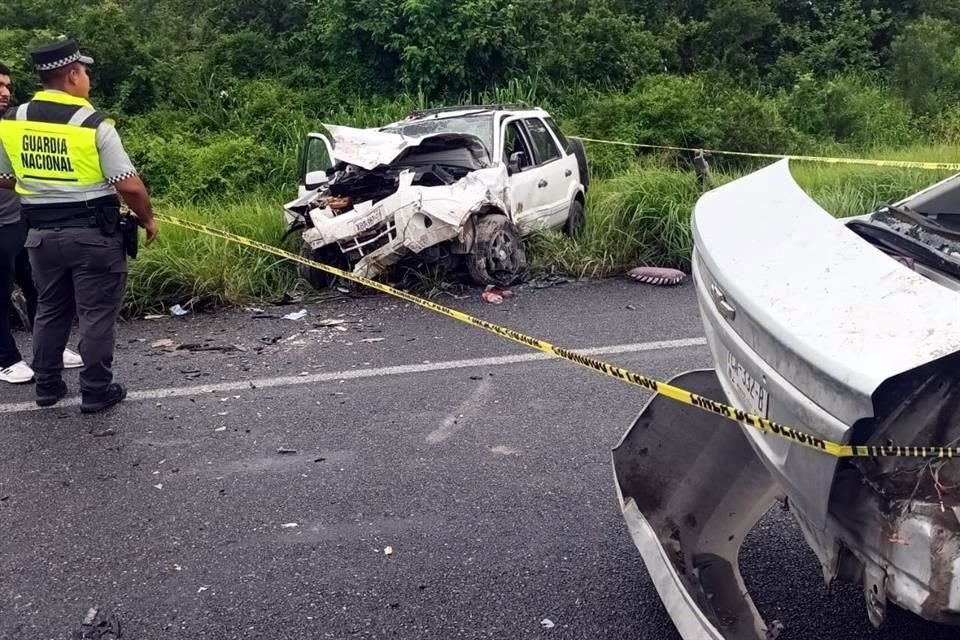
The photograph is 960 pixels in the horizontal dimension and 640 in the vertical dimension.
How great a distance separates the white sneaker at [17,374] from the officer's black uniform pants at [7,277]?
0.05m

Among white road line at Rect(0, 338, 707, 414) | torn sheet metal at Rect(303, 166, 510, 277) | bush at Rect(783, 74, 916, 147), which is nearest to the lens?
white road line at Rect(0, 338, 707, 414)

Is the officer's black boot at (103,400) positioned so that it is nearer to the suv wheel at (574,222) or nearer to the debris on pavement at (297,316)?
the debris on pavement at (297,316)

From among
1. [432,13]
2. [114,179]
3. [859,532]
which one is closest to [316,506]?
[114,179]

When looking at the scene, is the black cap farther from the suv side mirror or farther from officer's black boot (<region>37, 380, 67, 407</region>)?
the suv side mirror

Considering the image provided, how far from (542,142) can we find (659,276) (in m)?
2.35

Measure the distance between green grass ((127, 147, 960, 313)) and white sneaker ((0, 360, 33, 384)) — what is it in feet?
5.93

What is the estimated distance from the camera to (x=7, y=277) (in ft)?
17.4

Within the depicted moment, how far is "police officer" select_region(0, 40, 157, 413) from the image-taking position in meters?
4.41

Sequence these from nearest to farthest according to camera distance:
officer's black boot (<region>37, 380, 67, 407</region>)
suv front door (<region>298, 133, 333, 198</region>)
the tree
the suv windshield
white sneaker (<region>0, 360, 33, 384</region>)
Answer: officer's black boot (<region>37, 380, 67, 407</region>), white sneaker (<region>0, 360, 33, 384</region>), the suv windshield, suv front door (<region>298, 133, 333, 198</region>), the tree

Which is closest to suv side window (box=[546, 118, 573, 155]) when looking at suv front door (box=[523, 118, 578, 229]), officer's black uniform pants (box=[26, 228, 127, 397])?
suv front door (box=[523, 118, 578, 229])

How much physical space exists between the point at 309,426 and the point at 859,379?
324 centimetres

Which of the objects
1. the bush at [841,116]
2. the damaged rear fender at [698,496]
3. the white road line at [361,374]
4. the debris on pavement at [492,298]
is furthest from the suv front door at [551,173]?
the bush at [841,116]

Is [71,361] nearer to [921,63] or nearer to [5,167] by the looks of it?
[5,167]

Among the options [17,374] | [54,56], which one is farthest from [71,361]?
[54,56]
